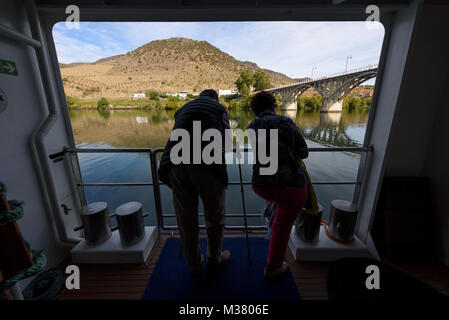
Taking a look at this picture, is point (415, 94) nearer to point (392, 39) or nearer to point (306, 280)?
point (392, 39)

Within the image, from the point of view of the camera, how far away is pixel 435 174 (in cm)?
188

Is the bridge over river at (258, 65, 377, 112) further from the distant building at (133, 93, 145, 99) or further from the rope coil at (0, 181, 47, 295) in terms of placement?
the rope coil at (0, 181, 47, 295)

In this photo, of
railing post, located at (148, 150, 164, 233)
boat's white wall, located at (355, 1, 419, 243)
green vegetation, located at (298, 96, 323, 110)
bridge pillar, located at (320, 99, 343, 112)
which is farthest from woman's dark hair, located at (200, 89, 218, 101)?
bridge pillar, located at (320, 99, 343, 112)

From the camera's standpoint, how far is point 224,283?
4.99 feet

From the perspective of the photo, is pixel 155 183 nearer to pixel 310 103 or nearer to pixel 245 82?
pixel 245 82

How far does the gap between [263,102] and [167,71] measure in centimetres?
685

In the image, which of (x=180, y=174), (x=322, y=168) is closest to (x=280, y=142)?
(x=180, y=174)

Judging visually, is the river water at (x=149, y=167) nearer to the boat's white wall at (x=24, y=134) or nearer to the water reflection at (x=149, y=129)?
the water reflection at (x=149, y=129)

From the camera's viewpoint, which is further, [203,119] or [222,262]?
[222,262]

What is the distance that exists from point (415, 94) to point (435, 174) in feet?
2.71

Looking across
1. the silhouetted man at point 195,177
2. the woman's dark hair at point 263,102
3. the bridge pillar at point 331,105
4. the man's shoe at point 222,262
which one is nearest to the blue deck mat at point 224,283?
the man's shoe at point 222,262

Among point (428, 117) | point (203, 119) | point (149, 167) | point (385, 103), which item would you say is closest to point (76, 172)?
point (203, 119)

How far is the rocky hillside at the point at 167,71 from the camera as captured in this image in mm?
4500

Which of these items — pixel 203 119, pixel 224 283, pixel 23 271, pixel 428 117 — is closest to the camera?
pixel 23 271
